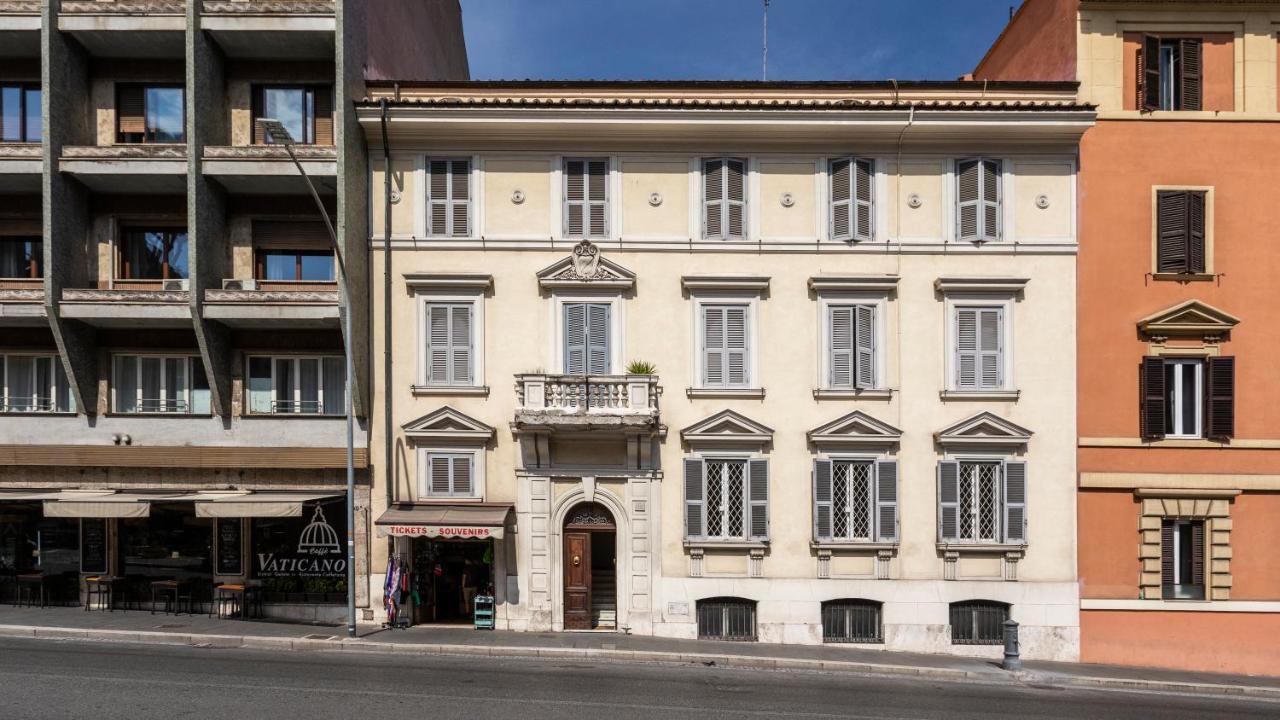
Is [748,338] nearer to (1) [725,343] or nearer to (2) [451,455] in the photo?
(1) [725,343]

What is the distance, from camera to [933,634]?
1723 centimetres

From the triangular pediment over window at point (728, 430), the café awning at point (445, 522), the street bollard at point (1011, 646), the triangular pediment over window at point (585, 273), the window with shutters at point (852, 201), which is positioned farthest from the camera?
the window with shutters at point (852, 201)

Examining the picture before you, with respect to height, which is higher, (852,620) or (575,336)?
(575,336)

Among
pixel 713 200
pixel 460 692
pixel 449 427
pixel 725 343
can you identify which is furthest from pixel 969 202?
pixel 460 692

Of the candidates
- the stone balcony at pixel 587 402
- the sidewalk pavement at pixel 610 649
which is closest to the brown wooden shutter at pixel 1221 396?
the sidewalk pavement at pixel 610 649

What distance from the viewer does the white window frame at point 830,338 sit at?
1727 centimetres

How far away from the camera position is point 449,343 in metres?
17.4

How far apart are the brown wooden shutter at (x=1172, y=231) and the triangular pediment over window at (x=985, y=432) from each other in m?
5.22

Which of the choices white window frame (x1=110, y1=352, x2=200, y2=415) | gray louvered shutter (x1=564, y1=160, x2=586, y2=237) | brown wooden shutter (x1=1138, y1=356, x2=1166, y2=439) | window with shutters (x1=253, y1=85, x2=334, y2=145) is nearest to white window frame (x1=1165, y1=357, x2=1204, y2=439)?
brown wooden shutter (x1=1138, y1=356, x2=1166, y2=439)

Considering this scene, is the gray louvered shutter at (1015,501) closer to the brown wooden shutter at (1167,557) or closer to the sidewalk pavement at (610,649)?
the sidewalk pavement at (610,649)

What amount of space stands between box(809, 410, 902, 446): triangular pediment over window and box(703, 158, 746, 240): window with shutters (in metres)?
5.00

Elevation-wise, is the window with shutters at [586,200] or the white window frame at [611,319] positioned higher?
the window with shutters at [586,200]

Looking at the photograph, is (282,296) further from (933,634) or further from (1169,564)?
(1169,564)

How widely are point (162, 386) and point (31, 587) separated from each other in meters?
6.02
